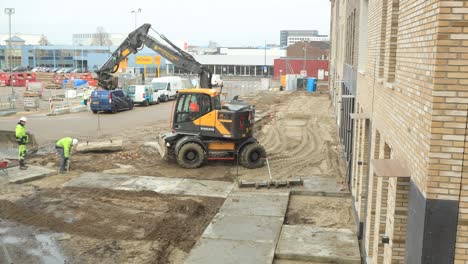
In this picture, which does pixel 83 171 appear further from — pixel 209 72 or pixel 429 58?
pixel 429 58

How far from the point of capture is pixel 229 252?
1045 cm

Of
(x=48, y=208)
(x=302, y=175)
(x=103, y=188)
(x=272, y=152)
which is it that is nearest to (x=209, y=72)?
(x=272, y=152)

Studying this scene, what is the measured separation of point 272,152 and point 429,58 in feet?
55.9

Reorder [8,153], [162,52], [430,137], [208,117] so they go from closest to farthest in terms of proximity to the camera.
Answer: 1. [430,137]
2. [208,117]
3. [8,153]
4. [162,52]

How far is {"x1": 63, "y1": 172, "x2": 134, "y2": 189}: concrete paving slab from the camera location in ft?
51.9

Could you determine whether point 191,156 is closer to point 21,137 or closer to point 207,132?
point 207,132

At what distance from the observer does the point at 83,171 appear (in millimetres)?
17859

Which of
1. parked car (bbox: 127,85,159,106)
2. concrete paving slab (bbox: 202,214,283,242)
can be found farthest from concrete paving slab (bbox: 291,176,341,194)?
parked car (bbox: 127,85,159,106)

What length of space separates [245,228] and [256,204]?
80.7 inches

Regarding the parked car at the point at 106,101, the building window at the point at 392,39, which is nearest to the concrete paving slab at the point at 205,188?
the building window at the point at 392,39

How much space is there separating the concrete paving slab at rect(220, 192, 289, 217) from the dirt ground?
322 mm

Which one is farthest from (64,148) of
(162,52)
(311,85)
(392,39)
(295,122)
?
(311,85)

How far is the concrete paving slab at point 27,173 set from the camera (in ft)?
53.0

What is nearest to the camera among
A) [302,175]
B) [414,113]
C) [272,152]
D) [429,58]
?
Result: [429,58]
